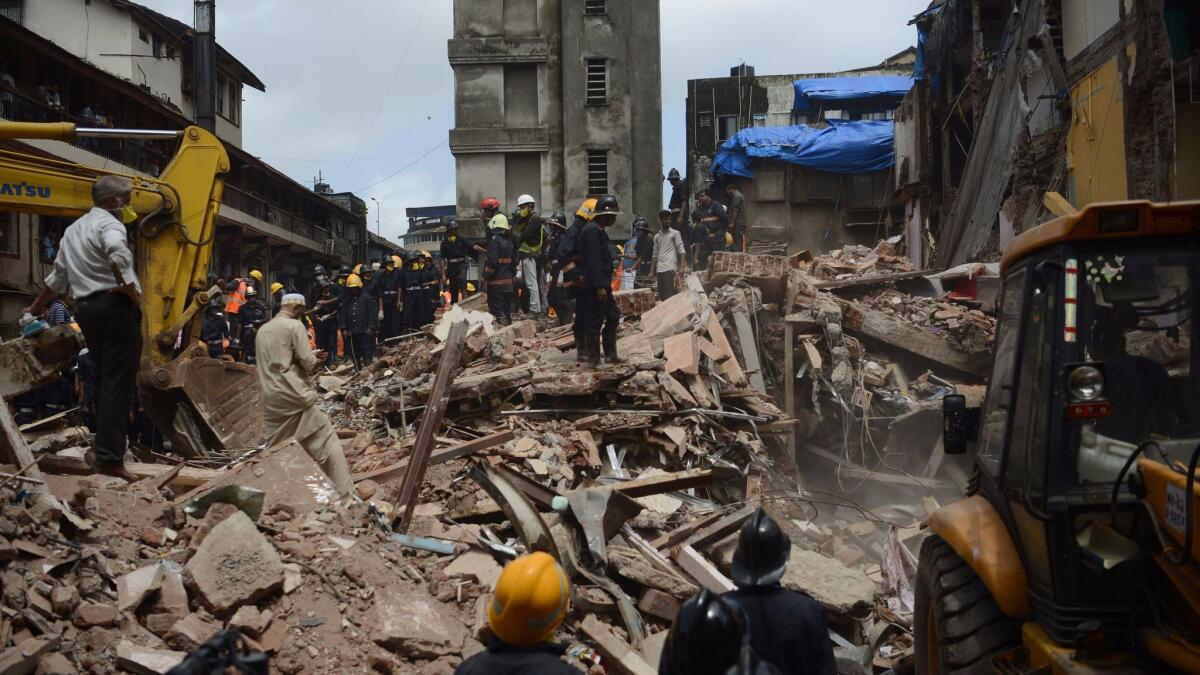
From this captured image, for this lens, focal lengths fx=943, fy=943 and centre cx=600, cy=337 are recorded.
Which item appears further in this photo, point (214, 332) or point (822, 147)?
point (822, 147)

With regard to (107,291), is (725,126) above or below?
above

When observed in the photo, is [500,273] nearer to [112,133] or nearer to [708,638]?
[112,133]

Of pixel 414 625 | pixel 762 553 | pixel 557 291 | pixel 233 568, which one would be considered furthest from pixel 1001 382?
pixel 557 291

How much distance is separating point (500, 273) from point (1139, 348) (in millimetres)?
11662

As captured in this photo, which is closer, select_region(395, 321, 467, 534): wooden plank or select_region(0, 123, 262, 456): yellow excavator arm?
select_region(395, 321, 467, 534): wooden plank

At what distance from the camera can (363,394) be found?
502 inches

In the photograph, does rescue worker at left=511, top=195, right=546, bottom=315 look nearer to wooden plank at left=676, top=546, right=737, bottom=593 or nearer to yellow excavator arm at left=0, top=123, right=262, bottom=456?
yellow excavator arm at left=0, top=123, right=262, bottom=456

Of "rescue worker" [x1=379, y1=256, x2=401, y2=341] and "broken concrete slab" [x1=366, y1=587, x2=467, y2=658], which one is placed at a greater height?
"rescue worker" [x1=379, y1=256, x2=401, y2=341]

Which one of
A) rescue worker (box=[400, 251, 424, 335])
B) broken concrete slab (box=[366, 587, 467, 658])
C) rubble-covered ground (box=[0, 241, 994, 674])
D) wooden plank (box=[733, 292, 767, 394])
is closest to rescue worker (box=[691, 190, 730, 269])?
rubble-covered ground (box=[0, 241, 994, 674])

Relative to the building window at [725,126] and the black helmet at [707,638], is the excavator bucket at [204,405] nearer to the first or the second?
the black helmet at [707,638]

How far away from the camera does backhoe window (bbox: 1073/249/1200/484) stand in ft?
10.9

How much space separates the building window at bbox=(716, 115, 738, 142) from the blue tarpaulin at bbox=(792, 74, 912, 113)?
21.4 ft

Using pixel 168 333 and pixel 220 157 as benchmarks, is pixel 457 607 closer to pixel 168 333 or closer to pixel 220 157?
pixel 168 333

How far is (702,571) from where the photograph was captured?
669 cm
